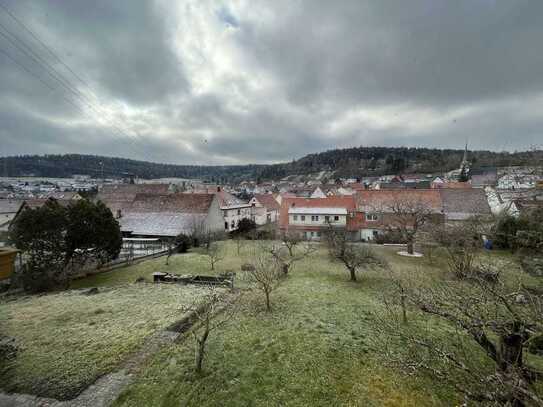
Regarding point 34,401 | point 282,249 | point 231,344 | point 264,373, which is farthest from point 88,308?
point 282,249

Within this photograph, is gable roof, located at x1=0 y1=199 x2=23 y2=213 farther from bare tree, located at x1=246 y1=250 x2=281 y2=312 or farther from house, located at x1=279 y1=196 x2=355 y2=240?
house, located at x1=279 y1=196 x2=355 y2=240

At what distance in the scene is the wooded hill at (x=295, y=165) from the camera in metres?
107

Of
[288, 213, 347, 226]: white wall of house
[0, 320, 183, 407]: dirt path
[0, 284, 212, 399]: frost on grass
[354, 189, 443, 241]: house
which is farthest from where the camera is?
[288, 213, 347, 226]: white wall of house

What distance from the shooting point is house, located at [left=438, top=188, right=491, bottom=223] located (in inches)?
1209

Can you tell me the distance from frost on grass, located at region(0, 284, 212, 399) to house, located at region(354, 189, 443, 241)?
2355 centimetres

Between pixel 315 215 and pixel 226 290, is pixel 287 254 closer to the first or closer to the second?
pixel 226 290

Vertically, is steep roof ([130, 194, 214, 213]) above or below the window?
above

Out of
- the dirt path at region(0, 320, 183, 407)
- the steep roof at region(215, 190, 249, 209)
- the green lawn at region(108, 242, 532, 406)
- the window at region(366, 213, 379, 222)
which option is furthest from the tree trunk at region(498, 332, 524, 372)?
the steep roof at region(215, 190, 249, 209)

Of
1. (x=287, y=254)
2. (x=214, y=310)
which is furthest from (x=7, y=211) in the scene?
(x=214, y=310)

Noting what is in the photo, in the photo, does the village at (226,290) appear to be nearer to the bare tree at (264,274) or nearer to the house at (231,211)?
the bare tree at (264,274)

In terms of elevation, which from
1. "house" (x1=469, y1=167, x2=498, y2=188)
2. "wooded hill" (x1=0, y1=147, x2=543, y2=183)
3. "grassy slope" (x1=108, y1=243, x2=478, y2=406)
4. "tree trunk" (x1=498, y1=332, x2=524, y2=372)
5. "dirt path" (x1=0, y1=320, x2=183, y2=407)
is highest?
"wooded hill" (x1=0, y1=147, x2=543, y2=183)

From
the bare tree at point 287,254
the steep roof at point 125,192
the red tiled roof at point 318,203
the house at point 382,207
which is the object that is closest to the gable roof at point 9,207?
the steep roof at point 125,192

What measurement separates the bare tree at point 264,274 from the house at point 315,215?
413 inches

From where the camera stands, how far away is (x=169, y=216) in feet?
113
